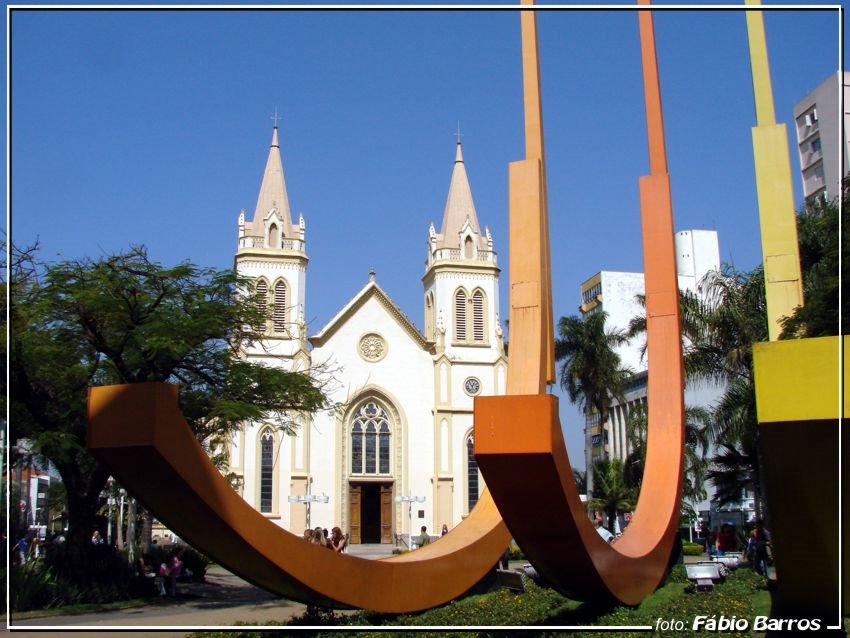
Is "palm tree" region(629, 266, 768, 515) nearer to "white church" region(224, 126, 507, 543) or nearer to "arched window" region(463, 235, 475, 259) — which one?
"white church" region(224, 126, 507, 543)

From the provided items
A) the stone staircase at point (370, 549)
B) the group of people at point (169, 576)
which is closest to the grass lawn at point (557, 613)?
the group of people at point (169, 576)

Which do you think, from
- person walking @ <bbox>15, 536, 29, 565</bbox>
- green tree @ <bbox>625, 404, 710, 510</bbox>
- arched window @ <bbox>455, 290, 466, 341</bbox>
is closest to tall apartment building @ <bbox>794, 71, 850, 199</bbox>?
arched window @ <bbox>455, 290, 466, 341</bbox>

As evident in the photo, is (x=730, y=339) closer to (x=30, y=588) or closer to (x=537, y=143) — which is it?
(x=537, y=143)

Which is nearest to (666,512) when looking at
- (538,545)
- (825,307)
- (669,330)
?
(669,330)

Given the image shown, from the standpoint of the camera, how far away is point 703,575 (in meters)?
10.5

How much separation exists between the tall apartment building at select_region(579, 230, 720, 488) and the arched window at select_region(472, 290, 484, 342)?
20.2ft

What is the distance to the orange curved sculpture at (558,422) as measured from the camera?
19.2 ft

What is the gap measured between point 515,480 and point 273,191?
121ft

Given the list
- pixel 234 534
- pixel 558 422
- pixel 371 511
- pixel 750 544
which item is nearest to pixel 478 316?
pixel 371 511

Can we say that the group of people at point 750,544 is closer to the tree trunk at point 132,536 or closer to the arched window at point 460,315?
the tree trunk at point 132,536

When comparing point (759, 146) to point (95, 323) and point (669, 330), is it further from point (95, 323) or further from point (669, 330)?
point (95, 323)

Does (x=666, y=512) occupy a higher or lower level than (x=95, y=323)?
lower

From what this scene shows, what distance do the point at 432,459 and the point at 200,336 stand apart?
77.0ft

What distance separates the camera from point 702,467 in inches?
1141
